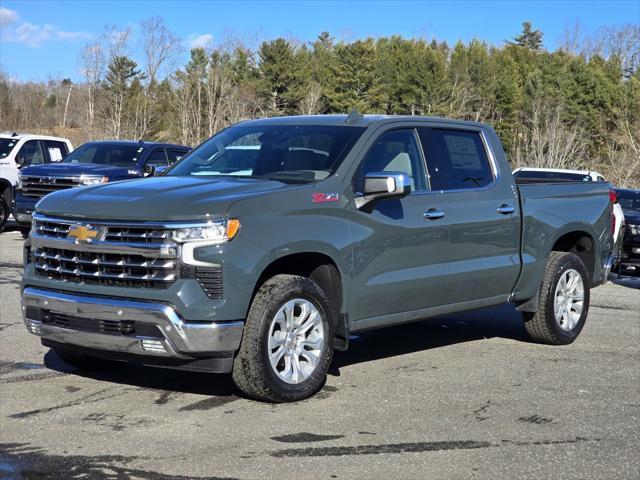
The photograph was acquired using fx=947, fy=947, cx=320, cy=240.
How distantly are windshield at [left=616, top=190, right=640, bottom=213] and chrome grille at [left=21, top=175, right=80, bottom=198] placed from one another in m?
9.82

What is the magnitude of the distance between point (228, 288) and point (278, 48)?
202 feet

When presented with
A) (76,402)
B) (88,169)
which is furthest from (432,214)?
(88,169)

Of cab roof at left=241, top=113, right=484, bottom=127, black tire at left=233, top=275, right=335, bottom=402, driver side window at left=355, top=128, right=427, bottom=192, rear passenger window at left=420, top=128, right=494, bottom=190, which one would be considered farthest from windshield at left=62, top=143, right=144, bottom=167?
black tire at left=233, top=275, right=335, bottom=402

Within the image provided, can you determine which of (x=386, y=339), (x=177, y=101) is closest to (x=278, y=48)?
(x=177, y=101)

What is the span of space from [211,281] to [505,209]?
121 inches

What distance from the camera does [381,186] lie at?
256 inches

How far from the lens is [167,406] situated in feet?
19.9

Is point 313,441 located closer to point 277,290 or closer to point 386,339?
point 277,290

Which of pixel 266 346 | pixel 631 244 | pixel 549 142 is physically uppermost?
pixel 549 142

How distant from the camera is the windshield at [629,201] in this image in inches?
689

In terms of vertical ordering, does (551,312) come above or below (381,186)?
below

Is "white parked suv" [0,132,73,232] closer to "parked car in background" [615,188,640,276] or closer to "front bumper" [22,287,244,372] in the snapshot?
"parked car in background" [615,188,640,276]

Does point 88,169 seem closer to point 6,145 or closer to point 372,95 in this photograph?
point 6,145

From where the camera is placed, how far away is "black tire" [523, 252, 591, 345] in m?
8.34
